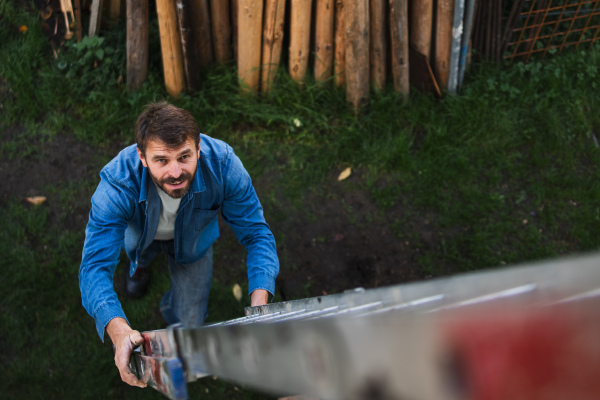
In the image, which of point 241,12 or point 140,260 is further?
point 241,12

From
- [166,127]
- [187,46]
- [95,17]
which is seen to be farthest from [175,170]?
[95,17]

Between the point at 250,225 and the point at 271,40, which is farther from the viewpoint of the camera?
the point at 271,40

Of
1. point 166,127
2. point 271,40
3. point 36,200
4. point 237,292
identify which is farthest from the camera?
point 271,40

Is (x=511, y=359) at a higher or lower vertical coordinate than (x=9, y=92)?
lower

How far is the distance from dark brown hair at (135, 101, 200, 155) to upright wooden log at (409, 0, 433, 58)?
271 centimetres

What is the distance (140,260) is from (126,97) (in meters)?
1.86

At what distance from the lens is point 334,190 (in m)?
4.34

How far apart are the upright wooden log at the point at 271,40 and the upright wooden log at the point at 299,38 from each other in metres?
0.10

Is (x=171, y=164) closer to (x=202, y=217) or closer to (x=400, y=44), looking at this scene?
(x=202, y=217)

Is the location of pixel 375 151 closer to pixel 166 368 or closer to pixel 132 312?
pixel 132 312

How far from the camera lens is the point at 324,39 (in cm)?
427

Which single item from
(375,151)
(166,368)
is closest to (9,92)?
(375,151)

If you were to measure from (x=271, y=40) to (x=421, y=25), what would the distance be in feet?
4.40

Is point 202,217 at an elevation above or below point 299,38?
below
